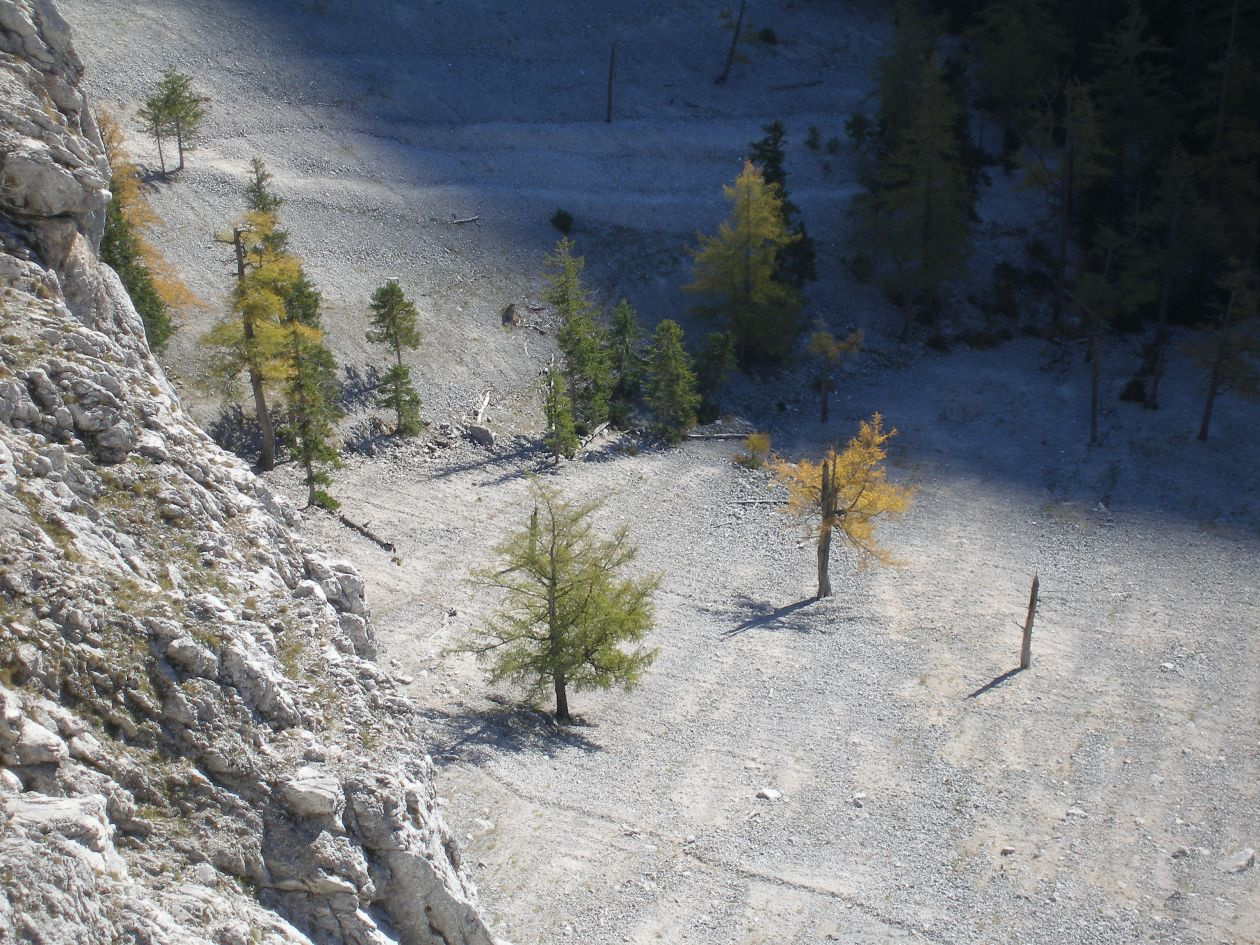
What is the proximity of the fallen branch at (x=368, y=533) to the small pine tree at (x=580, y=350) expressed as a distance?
1304 centimetres

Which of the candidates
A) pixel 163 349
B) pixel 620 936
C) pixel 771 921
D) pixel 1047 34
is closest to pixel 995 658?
pixel 771 921

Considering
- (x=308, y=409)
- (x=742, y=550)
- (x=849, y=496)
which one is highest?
(x=308, y=409)

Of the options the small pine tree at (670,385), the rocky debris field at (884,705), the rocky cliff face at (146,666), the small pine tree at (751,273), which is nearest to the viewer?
the rocky cliff face at (146,666)

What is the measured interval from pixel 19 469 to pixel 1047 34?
219ft

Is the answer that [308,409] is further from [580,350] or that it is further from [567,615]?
[567,615]

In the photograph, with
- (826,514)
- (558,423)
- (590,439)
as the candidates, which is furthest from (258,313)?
(826,514)

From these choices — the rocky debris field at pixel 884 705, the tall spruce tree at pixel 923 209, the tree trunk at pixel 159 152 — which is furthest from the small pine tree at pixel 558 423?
the tall spruce tree at pixel 923 209

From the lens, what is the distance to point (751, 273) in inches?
2127

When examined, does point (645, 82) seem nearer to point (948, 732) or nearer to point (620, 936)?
point (948, 732)

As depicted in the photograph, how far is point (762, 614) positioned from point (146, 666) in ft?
86.5

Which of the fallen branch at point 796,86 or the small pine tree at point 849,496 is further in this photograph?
the fallen branch at point 796,86

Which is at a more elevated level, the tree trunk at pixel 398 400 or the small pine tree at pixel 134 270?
the small pine tree at pixel 134 270

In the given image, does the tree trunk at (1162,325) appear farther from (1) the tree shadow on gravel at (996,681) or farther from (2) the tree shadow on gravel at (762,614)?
(1) the tree shadow on gravel at (996,681)

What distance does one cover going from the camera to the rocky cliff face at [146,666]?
10.6 meters
